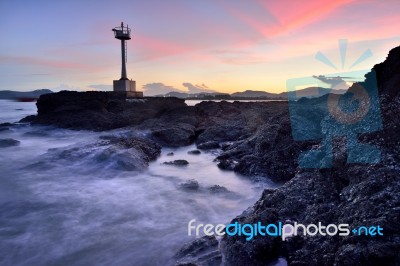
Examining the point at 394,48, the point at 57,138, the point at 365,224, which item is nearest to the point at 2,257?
the point at 365,224

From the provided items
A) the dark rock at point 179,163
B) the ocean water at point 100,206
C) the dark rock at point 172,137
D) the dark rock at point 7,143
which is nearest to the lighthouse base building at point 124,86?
the dark rock at point 7,143

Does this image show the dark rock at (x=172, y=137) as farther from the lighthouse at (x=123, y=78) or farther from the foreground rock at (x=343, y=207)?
the lighthouse at (x=123, y=78)

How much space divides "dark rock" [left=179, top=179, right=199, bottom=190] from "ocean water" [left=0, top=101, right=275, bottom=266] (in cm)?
27

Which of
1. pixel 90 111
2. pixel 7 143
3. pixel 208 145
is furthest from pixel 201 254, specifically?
pixel 90 111

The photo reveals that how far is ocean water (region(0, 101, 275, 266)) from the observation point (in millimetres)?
6117

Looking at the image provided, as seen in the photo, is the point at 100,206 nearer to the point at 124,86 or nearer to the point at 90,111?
the point at 90,111

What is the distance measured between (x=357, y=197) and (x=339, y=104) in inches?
151

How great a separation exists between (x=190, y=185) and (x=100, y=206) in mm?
2957

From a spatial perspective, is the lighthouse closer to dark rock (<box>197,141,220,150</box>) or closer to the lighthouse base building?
the lighthouse base building

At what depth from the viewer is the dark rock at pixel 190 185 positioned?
390 inches

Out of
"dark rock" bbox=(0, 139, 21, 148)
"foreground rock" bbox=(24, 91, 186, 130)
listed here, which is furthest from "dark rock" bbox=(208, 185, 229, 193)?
"foreground rock" bbox=(24, 91, 186, 130)

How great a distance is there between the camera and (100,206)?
27.9 ft

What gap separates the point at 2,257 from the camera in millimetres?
5871

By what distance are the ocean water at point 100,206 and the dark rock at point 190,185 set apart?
265 mm
